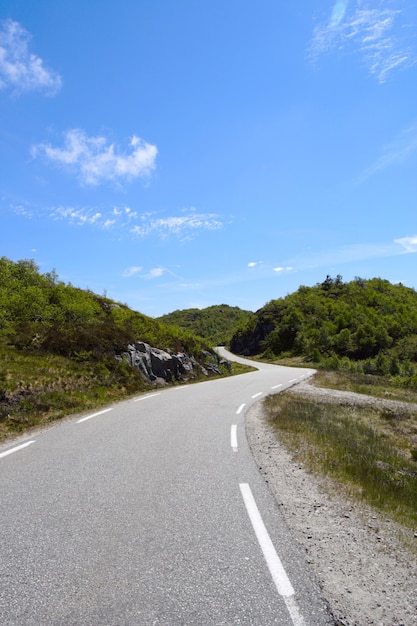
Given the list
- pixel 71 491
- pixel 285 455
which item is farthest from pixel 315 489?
pixel 71 491

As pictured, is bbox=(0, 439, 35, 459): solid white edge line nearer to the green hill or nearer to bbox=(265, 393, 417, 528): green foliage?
bbox=(265, 393, 417, 528): green foliage

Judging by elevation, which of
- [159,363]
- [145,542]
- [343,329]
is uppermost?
[343,329]

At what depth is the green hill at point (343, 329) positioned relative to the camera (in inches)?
2534

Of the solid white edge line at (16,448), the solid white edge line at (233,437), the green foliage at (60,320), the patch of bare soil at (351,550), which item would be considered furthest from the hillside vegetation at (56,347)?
the patch of bare soil at (351,550)

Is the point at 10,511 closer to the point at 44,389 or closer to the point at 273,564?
the point at 273,564

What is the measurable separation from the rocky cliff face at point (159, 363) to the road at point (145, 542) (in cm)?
1460

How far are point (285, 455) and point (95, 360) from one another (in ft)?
45.9

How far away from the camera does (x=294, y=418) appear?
44.2ft

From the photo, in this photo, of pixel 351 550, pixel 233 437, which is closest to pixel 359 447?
pixel 233 437

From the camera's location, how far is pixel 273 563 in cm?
385

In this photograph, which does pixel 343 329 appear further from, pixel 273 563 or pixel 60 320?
pixel 273 563

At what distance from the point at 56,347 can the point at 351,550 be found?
1782 centimetres

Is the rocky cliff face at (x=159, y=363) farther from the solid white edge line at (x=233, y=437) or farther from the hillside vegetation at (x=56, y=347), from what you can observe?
the solid white edge line at (x=233, y=437)

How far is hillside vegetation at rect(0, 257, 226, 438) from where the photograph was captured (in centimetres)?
1360
